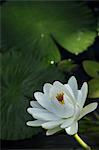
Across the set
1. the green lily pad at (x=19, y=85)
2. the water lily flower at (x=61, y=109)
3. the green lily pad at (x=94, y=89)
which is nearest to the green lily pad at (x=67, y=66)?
the green lily pad at (x=19, y=85)

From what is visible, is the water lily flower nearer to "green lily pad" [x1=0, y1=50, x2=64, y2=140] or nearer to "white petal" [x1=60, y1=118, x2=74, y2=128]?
"white petal" [x1=60, y1=118, x2=74, y2=128]

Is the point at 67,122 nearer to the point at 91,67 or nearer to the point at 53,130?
the point at 53,130

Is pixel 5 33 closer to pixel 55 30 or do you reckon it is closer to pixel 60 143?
pixel 55 30

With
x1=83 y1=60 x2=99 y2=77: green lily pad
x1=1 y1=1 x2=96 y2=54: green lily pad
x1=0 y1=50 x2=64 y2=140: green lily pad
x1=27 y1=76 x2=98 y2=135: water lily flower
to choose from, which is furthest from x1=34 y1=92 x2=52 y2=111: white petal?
x1=1 y1=1 x2=96 y2=54: green lily pad

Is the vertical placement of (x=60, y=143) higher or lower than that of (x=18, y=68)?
lower

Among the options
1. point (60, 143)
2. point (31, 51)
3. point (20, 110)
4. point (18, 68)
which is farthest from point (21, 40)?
point (60, 143)

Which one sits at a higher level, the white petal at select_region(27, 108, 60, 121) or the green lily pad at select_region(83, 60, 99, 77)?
the white petal at select_region(27, 108, 60, 121)
